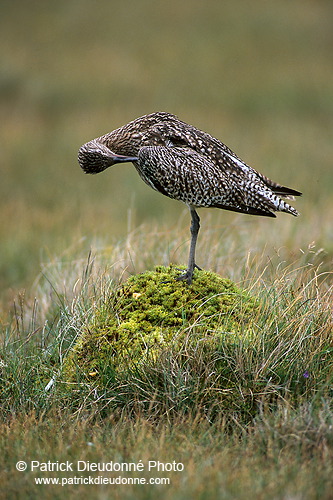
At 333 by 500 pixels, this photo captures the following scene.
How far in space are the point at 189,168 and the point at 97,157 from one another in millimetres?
787

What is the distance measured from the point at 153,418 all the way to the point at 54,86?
67.8 ft

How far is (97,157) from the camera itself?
218 inches

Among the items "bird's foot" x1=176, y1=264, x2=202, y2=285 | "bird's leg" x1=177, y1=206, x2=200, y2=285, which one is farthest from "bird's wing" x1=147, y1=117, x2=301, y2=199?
"bird's foot" x1=176, y1=264, x2=202, y2=285

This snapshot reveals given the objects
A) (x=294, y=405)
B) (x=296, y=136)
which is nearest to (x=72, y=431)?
(x=294, y=405)

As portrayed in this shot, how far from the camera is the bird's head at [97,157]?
5527 mm

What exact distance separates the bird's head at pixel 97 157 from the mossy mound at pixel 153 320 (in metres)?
1.02

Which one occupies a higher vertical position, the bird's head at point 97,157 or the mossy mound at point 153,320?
the bird's head at point 97,157

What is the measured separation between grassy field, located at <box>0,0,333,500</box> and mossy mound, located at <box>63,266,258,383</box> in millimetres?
146

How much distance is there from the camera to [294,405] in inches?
188

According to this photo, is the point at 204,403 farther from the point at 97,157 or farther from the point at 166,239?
the point at 166,239

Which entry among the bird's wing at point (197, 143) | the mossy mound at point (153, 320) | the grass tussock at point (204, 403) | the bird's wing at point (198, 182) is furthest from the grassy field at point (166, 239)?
the bird's wing at point (197, 143)

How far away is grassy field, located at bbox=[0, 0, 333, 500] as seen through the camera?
13.6 ft

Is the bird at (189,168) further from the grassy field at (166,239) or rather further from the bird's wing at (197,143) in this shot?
the grassy field at (166,239)

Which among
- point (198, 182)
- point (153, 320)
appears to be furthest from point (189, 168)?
point (153, 320)
